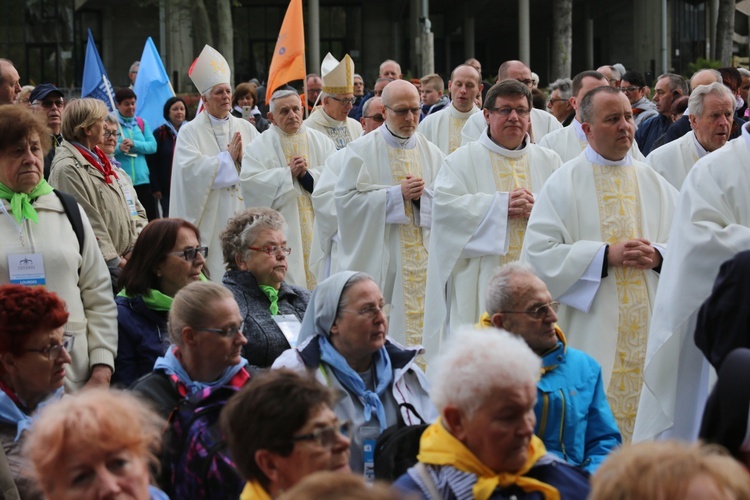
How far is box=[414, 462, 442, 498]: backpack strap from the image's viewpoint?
3703mm

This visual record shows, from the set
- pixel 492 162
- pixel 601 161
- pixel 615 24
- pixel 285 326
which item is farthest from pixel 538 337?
pixel 615 24

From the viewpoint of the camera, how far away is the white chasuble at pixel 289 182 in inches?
423

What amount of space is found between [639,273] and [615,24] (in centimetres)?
3154

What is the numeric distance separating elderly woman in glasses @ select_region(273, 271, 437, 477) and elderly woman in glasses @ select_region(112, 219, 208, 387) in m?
1.04

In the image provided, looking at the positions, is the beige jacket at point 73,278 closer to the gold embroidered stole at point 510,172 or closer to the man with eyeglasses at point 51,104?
the gold embroidered stole at point 510,172

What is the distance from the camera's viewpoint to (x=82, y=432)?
333cm

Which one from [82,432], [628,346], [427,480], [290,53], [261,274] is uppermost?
[290,53]

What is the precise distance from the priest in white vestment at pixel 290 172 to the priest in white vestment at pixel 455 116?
118 centimetres

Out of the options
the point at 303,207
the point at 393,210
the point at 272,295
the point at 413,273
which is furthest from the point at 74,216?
the point at 303,207

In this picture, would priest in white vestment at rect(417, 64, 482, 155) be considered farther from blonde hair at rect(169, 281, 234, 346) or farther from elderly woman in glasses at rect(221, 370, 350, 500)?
elderly woman in glasses at rect(221, 370, 350, 500)

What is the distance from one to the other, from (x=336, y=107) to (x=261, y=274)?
6.04m

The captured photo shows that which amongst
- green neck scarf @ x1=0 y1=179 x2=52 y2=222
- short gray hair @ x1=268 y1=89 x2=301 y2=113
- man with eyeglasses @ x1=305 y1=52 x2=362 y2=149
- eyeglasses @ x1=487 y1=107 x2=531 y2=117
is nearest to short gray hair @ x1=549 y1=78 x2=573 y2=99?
man with eyeglasses @ x1=305 y1=52 x2=362 y2=149

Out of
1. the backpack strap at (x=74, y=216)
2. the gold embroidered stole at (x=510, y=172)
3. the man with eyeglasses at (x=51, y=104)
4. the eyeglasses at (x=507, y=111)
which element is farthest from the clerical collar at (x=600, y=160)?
the man with eyeglasses at (x=51, y=104)

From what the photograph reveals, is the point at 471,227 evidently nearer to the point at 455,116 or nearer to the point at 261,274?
the point at 261,274
